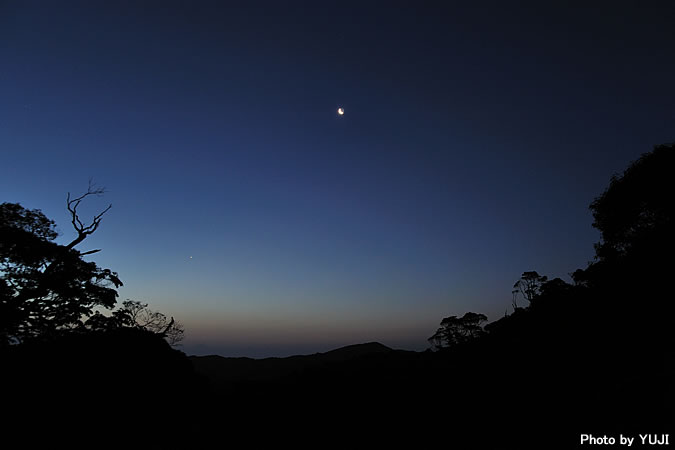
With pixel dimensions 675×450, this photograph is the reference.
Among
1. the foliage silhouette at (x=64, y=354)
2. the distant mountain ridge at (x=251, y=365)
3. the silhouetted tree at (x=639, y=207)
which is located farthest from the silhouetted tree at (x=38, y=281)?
the distant mountain ridge at (x=251, y=365)

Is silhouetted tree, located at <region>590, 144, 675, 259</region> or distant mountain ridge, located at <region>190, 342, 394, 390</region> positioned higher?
silhouetted tree, located at <region>590, 144, 675, 259</region>

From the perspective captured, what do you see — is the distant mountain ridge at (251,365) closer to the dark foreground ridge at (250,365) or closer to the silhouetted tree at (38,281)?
the dark foreground ridge at (250,365)

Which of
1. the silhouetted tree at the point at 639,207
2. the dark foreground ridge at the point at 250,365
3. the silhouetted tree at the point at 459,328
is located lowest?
the dark foreground ridge at the point at 250,365

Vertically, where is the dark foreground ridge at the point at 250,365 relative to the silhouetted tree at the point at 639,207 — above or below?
below


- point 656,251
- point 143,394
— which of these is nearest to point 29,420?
point 143,394

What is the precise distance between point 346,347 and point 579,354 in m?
131

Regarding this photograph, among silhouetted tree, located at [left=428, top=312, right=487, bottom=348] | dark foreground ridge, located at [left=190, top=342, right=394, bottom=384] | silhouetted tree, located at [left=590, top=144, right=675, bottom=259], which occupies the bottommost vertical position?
dark foreground ridge, located at [left=190, top=342, right=394, bottom=384]

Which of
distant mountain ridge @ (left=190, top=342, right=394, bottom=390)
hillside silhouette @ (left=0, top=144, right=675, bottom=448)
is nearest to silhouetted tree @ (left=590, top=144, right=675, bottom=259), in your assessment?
hillside silhouette @ (left=0, top=144, right=675, bottom=448)

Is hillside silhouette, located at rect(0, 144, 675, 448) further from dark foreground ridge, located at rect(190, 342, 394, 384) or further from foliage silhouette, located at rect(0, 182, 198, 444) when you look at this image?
dark foreground ridge, located at rect(190, 342, 394, 384)

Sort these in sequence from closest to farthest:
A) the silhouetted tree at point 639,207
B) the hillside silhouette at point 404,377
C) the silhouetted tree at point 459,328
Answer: the hillside silhouette at point 404,377, the silhouetted tree at point 639,207, the silhouetted tree at point 459,328

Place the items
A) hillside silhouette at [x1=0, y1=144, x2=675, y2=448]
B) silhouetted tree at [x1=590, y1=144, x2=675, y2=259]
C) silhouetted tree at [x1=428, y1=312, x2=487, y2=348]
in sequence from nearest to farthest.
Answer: hillside silhouette at [x1=0, y1=144, x2=675, y2=448] < silhouetted tree at [x1=590, y1=144, x2=675, y2=259] < silhouetted tree at [x1=428, y1=312, x2=487, y2=348]

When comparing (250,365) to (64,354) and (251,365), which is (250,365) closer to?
(251,365)

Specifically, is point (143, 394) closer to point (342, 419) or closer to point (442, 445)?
point (342, 419)

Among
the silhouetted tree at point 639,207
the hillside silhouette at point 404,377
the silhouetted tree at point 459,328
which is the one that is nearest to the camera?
the hillside silhouette at point 404,377
